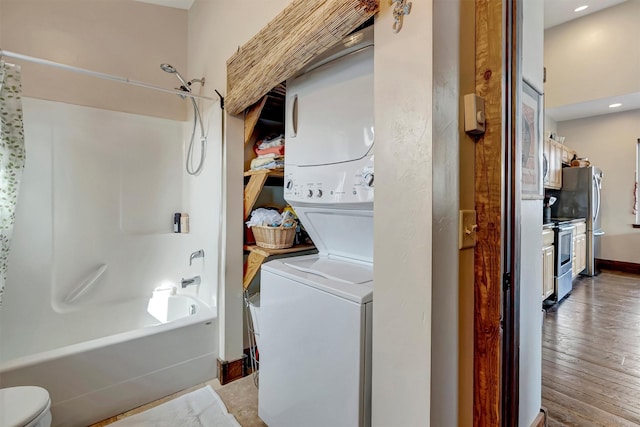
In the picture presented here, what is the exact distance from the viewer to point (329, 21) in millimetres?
991

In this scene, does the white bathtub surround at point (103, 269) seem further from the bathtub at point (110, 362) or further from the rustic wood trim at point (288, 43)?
the rustic wood trim at point (288, 43)

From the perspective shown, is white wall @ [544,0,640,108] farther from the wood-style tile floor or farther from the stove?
the wood-style tile floor

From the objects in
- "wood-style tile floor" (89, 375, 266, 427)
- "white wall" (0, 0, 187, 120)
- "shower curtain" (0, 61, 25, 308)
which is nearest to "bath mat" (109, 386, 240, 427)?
"wood-style tile floor" (89, 375, 266, 427)

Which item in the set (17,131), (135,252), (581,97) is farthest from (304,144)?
(581,97)

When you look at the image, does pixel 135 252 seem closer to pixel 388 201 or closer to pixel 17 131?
pixel 17 131

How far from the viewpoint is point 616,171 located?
470cm

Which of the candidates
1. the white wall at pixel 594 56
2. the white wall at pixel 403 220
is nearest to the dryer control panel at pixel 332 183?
the white wall at pixel 403 220

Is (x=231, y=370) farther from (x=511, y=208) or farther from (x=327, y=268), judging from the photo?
(x=511, y=208)

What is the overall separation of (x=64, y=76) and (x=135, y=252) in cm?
138

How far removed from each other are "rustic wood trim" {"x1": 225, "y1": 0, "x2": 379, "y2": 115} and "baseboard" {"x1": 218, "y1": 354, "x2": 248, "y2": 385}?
164 cm

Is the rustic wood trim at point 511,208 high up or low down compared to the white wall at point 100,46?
down

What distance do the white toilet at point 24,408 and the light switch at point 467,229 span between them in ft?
5.42

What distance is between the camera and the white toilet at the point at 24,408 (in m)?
1.07

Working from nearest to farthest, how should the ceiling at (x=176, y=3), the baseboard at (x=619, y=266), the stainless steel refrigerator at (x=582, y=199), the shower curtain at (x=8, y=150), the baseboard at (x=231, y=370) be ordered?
1. the shower curtain at (x=8, y=150)
2. the baseboard at (x=231, y=370)
3. the ceiling at (x=176, y=3)
4. the stainless steel refrigerator at (x=582, y=199)
5. the baseboard at (x=619, y=266)
